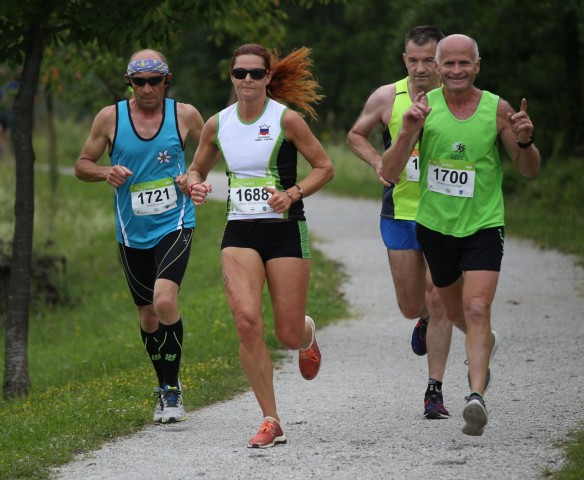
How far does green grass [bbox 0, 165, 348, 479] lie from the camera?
299 inches

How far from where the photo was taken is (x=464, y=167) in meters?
6.91

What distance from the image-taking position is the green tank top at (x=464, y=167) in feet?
22.7

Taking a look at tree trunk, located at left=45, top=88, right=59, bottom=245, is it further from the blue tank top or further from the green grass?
the blue tank top

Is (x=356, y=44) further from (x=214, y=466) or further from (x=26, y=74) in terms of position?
(x=214, y=466)

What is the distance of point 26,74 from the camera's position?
32.3 feet

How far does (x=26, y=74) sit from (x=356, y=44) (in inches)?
1536

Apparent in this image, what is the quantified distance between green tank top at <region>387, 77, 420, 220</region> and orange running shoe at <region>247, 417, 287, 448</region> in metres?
1.90

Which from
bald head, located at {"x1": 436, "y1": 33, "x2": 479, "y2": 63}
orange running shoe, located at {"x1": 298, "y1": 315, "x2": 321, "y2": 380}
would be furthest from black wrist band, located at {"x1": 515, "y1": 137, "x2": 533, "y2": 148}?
orange running shoe, located at {"x1": 298, "y1": 315, "x2": 321, "y2": 380}

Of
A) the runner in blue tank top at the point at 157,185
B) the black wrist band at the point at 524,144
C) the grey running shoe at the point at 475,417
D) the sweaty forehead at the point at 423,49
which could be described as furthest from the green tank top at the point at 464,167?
the runner in blue tank top at the point at 157,185

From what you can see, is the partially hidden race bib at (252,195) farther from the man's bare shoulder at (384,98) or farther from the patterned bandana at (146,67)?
the man's bare shoulder at (384,98)

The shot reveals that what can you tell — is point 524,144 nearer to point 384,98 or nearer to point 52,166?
point 384,98

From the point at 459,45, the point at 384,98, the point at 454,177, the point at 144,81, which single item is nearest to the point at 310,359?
the point at 454,177

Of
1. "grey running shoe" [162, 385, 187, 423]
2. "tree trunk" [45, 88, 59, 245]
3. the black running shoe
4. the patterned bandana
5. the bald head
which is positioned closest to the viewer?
the bald head

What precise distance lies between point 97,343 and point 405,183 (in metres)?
5.43
